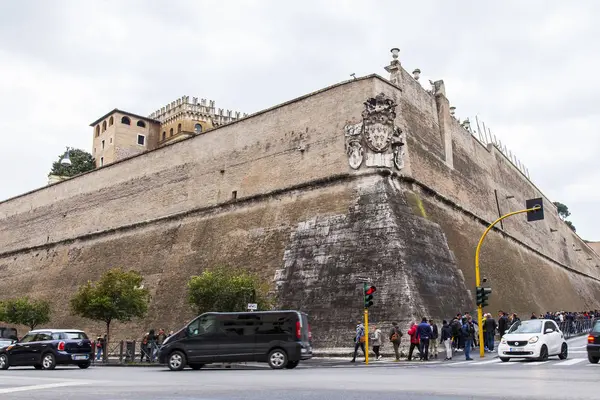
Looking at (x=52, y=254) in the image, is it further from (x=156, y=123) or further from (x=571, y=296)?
(x=571, y=296)

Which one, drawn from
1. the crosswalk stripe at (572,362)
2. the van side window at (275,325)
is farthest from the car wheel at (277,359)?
the crosswalk stripe at (572,362)

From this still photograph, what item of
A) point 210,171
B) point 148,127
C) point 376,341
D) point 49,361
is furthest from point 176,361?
point 148,127

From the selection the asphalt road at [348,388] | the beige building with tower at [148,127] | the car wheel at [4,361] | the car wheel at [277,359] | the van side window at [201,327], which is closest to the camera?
the asphalt road at [348,388]

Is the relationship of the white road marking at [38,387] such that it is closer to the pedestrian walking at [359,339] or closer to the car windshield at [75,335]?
the car windshield at [75,335]

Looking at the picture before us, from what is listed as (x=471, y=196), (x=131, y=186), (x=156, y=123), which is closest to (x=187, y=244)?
(x=131, y=186)

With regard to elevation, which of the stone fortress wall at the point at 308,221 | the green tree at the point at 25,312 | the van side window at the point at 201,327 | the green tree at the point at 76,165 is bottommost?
the van side window at the point at 201,327

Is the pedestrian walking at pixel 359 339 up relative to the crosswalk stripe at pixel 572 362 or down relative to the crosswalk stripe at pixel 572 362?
up

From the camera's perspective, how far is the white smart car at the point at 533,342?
56.4 feet

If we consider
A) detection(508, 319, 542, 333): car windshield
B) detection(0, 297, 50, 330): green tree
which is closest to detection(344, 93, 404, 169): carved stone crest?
detection(508, 319, 542, 333): car windshield

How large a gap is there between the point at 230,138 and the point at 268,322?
1666 centimetres

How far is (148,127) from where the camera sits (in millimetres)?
59594

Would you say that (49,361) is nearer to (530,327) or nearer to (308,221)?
(308,221)

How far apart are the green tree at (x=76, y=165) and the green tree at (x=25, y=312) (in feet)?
93.2

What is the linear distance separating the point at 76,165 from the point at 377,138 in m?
46.3
